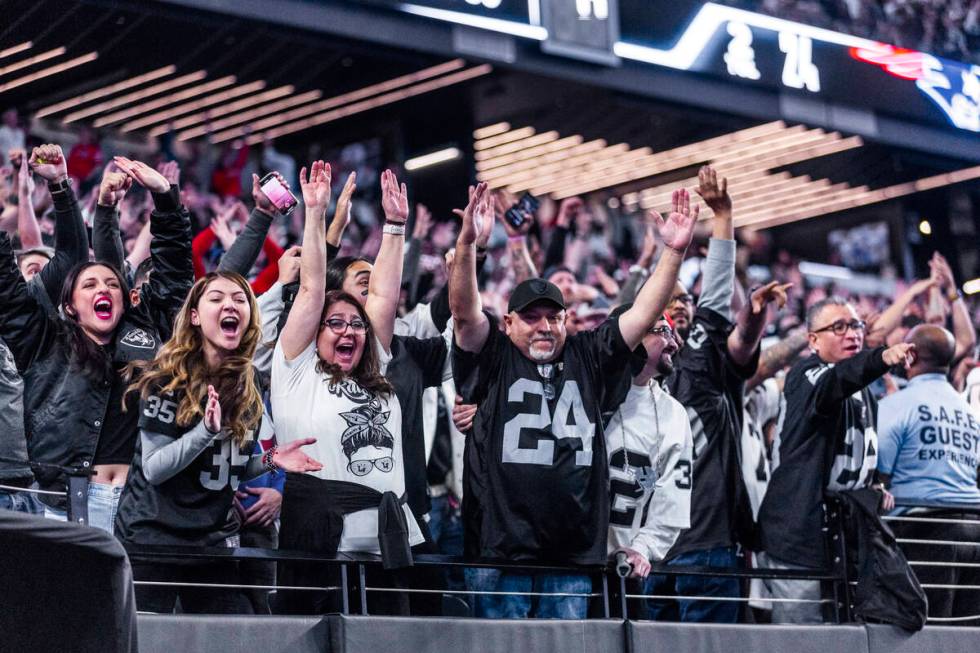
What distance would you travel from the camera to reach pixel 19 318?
4.94 metres

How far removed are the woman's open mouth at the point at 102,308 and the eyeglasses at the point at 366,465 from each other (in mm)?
1079

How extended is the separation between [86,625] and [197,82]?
991 cm

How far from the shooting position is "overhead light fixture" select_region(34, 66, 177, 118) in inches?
482

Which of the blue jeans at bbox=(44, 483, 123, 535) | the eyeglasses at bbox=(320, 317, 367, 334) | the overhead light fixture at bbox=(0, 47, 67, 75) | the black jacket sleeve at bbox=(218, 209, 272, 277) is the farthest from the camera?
the overhead light fixture at bbox=(0, 47, 67, 75)

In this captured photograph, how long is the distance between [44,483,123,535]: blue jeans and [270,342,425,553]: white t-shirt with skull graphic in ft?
2.00

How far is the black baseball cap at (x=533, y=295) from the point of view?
527cm

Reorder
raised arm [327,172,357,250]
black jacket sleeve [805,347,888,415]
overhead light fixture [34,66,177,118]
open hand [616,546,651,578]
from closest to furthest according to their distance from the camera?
open hand [616,546,651,578]
black jacket sleeve [805,347,888,415]
raised arm [327,172,357,250]
overhead light fixture [34,66,177,118]

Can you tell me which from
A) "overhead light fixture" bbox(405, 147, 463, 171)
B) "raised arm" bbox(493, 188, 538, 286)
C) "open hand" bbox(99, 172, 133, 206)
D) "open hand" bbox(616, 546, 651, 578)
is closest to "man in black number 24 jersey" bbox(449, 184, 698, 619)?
"open hand" bbox(616, 546, 651, 578)

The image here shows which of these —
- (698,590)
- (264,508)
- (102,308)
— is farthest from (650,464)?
(102,308)

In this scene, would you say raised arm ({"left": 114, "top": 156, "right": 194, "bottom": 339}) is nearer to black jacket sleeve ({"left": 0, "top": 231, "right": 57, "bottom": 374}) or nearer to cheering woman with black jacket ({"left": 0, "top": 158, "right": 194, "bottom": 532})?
cheering woman with black jacket ({"left": 0, "top": 158, "right": 194, "bottom": 532})

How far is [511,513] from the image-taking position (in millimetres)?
5121

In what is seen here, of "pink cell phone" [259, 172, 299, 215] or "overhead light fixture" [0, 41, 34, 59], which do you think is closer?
"pink cell phone" [259, 172, 299, 215]

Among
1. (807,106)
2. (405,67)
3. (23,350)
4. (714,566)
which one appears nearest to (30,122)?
(405,67)

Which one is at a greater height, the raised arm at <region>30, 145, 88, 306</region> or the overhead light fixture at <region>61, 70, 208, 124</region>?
the overhead light fixture at <region>61, 70, 208, 124</region>
